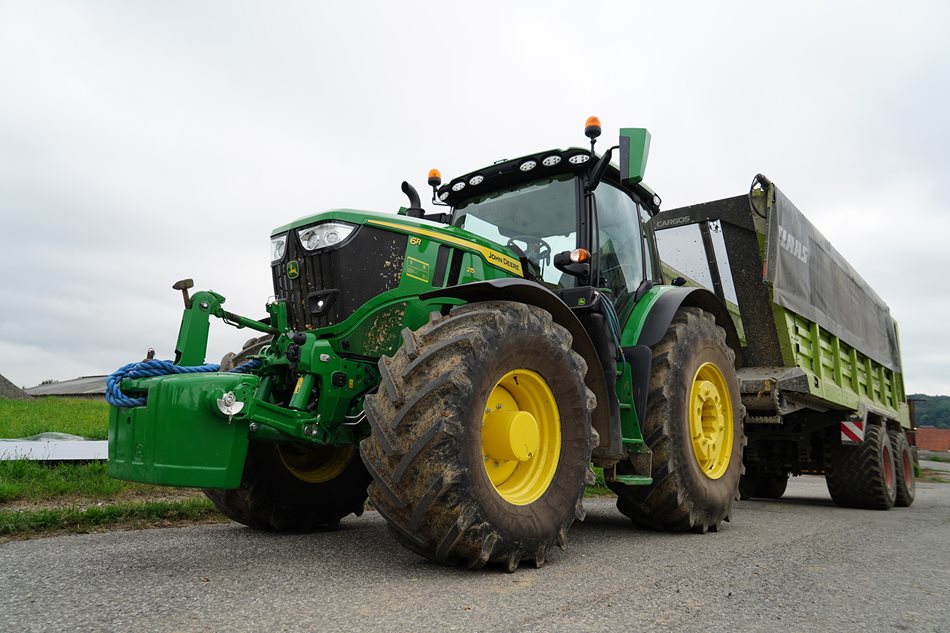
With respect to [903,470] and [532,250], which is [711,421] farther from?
[903,470]

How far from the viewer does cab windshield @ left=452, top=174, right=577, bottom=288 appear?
4.79 meters

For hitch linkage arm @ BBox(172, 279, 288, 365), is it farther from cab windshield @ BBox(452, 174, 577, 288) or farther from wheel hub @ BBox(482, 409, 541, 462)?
cab windshield @ BBox(452, 174, 577, 288)

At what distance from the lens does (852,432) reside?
25.9 ft

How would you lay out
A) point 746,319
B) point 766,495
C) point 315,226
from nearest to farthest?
1. point 315,226
2. point 746,319
3. point 766,495

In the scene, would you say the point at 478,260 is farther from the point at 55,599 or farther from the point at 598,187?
the point at 55,599

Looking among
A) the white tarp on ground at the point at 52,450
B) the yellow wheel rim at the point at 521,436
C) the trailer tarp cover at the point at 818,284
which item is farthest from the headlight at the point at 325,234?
the trailer tarp cover at the point at 818,284

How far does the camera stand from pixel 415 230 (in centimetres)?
394

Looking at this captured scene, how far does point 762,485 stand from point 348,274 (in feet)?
26.4

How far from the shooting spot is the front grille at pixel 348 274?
379 centimetres

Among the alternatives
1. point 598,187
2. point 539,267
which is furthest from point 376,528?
point 598,187

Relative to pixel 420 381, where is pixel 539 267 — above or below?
above

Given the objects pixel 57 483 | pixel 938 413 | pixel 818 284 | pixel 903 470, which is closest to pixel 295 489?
pixel 57 483

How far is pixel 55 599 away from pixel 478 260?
265 centimetres

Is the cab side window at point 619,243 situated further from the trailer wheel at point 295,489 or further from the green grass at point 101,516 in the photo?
the green grass at point 101,516
